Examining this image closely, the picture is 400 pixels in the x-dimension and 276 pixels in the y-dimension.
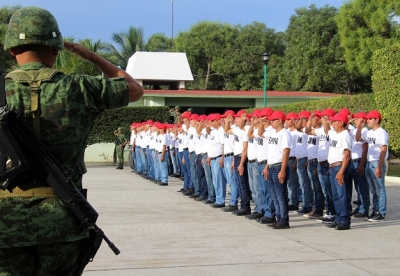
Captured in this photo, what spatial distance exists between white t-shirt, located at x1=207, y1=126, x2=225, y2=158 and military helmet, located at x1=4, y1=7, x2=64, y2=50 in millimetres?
9607

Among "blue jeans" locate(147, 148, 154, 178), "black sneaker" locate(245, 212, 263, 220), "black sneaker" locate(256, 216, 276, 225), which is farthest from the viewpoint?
"blue jeans" locate(147, 148, 154, 178)

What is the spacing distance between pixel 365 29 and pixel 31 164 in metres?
37.7

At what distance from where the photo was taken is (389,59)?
18688 millimetres

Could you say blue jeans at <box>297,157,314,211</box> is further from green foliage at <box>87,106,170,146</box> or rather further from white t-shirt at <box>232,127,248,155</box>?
A: green foliage at <box>87,106,170,146</box>

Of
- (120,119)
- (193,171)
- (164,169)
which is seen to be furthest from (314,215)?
(120,119)

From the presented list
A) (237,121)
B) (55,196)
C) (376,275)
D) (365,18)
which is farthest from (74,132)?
(365,18)

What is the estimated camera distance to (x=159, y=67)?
39406 millimetres

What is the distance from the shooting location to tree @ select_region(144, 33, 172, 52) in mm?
63809

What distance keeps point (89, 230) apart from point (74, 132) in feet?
1.59

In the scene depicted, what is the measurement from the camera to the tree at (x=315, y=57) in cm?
4266

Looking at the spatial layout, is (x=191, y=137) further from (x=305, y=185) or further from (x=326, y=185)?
(x=326, y=185)

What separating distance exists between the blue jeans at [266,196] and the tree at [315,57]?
32.7 m

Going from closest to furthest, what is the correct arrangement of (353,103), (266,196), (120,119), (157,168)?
(266,196)
(157,168)
(353,103)
(120,119)

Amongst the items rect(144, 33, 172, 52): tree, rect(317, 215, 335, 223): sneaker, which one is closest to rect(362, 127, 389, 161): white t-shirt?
rect(317, 215, 335, 223): sneaker
